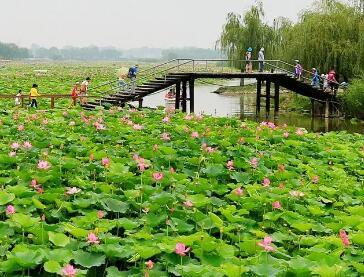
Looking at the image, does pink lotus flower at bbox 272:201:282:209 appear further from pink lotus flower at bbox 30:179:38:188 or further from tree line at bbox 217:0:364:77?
tree line at bbox 217:0:364:77

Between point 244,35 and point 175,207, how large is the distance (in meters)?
27.3

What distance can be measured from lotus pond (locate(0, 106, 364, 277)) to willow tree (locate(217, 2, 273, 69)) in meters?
23.2

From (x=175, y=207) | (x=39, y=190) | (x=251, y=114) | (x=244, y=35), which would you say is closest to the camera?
(x=175, y=207)

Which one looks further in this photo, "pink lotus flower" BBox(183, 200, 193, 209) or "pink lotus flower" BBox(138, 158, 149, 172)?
"pink lotus flower" BBox(138, 158, 149, 172)

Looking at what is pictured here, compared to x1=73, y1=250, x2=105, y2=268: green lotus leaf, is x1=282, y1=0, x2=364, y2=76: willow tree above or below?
above

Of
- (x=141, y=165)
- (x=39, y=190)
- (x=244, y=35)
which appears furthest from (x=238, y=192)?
(x=244, y=35)

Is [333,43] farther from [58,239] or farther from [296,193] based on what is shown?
[58,239]

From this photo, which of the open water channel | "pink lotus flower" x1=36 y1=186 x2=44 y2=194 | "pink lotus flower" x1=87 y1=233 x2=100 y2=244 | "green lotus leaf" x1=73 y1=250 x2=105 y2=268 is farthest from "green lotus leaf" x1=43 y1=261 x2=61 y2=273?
the open water channel

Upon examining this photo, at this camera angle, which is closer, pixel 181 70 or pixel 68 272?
pixel 68 272

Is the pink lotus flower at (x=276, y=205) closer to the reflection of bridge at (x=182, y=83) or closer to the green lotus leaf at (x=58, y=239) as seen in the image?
the green lotus leaf at (x=58, y=239)

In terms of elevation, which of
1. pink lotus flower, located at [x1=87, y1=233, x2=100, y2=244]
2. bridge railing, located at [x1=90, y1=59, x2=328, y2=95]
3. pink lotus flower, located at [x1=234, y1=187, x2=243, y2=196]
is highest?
bridge railing, located at [x1=90, y1=59, x2=328, y2=95]

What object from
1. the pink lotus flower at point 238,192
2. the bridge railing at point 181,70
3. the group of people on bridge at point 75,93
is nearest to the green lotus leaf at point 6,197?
the pink lotus flower at point 238,192

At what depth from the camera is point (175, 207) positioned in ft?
14.5

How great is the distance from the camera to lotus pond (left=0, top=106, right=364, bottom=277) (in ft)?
10.9
